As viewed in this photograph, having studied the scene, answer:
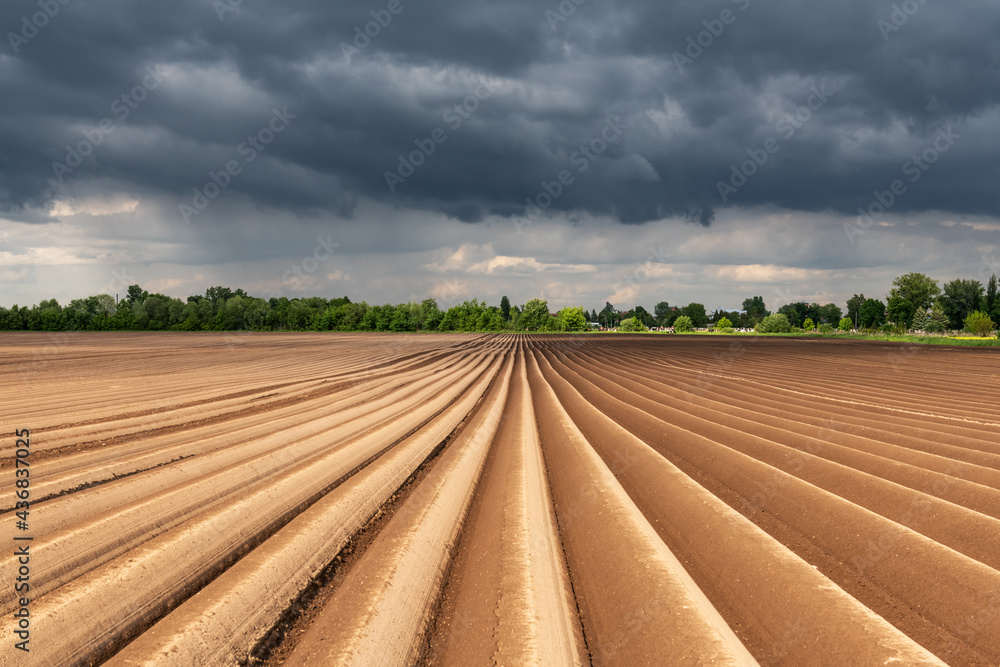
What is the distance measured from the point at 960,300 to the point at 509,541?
120 metres

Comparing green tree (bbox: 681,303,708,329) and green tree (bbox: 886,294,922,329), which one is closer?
green tree (bbox: 886,294,922,329)

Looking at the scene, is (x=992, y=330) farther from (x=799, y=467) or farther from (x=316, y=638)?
(x=316, y=638)

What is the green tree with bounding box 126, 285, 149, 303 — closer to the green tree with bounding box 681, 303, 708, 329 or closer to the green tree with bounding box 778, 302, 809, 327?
the green tree with bounding box 681, 303, 708, 329

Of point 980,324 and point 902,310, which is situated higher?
point 902,310

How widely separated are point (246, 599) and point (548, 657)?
205cm

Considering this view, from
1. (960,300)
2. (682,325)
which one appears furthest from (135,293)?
(960,300)

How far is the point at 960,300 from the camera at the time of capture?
290 ft

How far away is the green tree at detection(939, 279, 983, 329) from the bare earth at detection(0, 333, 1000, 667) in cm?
10883

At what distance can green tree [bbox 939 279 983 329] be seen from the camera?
8762 cm

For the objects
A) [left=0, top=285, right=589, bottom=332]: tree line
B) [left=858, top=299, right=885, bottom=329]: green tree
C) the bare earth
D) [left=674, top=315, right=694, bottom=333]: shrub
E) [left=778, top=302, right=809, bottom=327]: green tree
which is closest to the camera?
the bare earth

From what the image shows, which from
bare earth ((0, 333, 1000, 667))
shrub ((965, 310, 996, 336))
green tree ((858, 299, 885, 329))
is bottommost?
bare earth ((0, 333, 1000, 667))

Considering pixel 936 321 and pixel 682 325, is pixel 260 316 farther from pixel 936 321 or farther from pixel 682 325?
pixel 936 321

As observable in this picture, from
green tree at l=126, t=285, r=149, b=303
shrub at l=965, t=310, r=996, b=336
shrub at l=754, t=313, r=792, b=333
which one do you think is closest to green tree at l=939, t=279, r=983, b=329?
shrub at l=965, t=310, r=996, b=336

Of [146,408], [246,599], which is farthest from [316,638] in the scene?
[146,408]
